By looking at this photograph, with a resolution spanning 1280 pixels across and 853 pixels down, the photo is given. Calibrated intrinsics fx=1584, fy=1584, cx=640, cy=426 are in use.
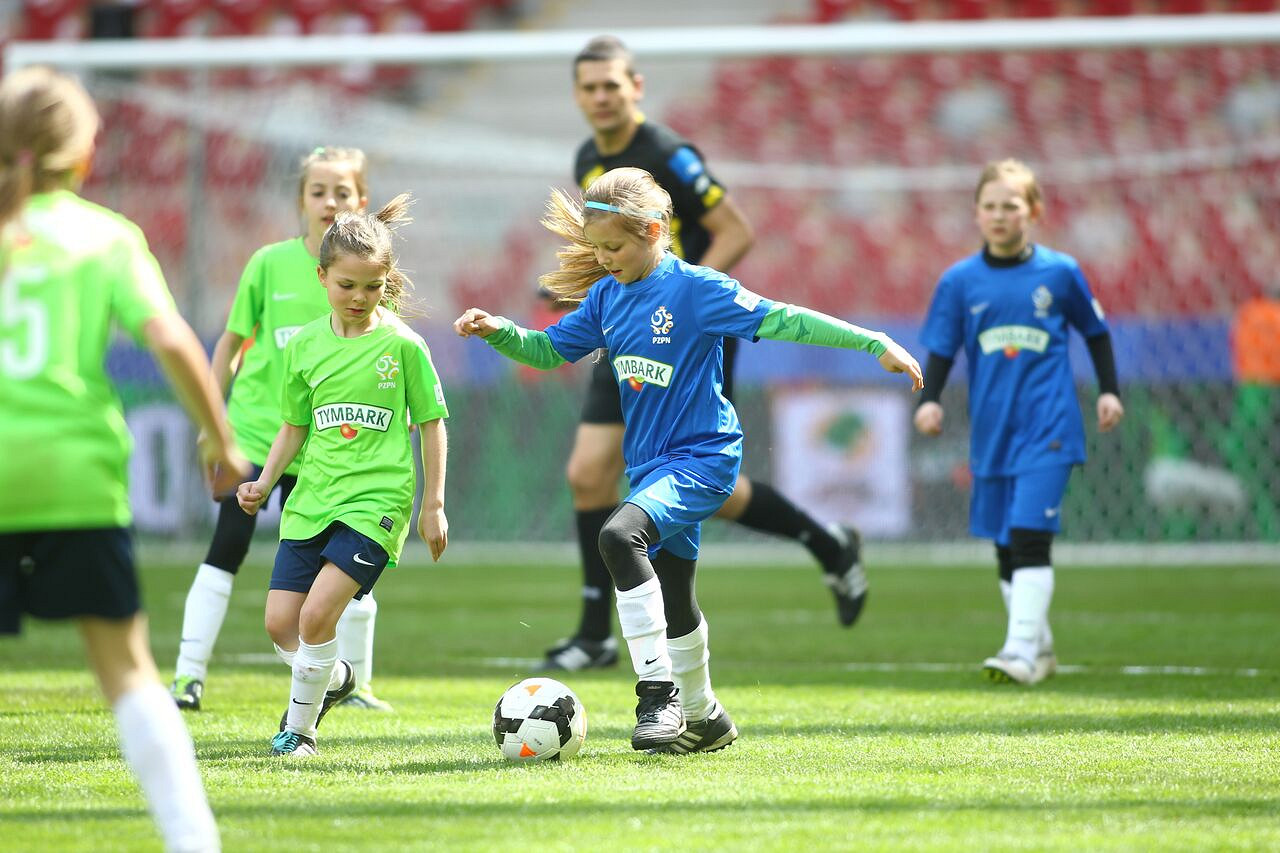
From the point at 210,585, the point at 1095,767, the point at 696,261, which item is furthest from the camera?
the point at 696,261

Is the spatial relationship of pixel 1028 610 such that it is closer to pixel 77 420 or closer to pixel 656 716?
pixel 656 716

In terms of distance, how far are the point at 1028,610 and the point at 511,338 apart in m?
2.56

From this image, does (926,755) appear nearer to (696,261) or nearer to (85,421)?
(85,421)

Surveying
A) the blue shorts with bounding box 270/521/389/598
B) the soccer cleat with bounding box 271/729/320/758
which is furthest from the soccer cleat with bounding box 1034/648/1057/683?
the soccer cleat with bounding box 271/729/320/758

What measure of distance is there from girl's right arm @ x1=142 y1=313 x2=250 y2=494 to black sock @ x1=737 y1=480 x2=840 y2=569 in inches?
171

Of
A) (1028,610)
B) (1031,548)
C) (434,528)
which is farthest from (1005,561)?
(434,528)

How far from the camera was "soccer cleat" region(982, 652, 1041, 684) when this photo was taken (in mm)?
5816

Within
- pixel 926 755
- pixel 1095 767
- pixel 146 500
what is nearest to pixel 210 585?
pixel 926 755

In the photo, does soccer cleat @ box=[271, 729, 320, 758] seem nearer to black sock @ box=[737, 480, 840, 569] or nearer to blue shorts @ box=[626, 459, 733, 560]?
blue shorts @ box=[626, 459, 733, 560]

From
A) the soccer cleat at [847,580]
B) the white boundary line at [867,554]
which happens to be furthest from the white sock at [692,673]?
the white boundary line at [867,554]

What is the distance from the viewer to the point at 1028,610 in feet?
19.6

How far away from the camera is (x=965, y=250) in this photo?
14508 mm

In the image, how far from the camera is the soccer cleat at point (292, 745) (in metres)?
4.21

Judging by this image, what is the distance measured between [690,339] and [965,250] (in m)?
10.7
